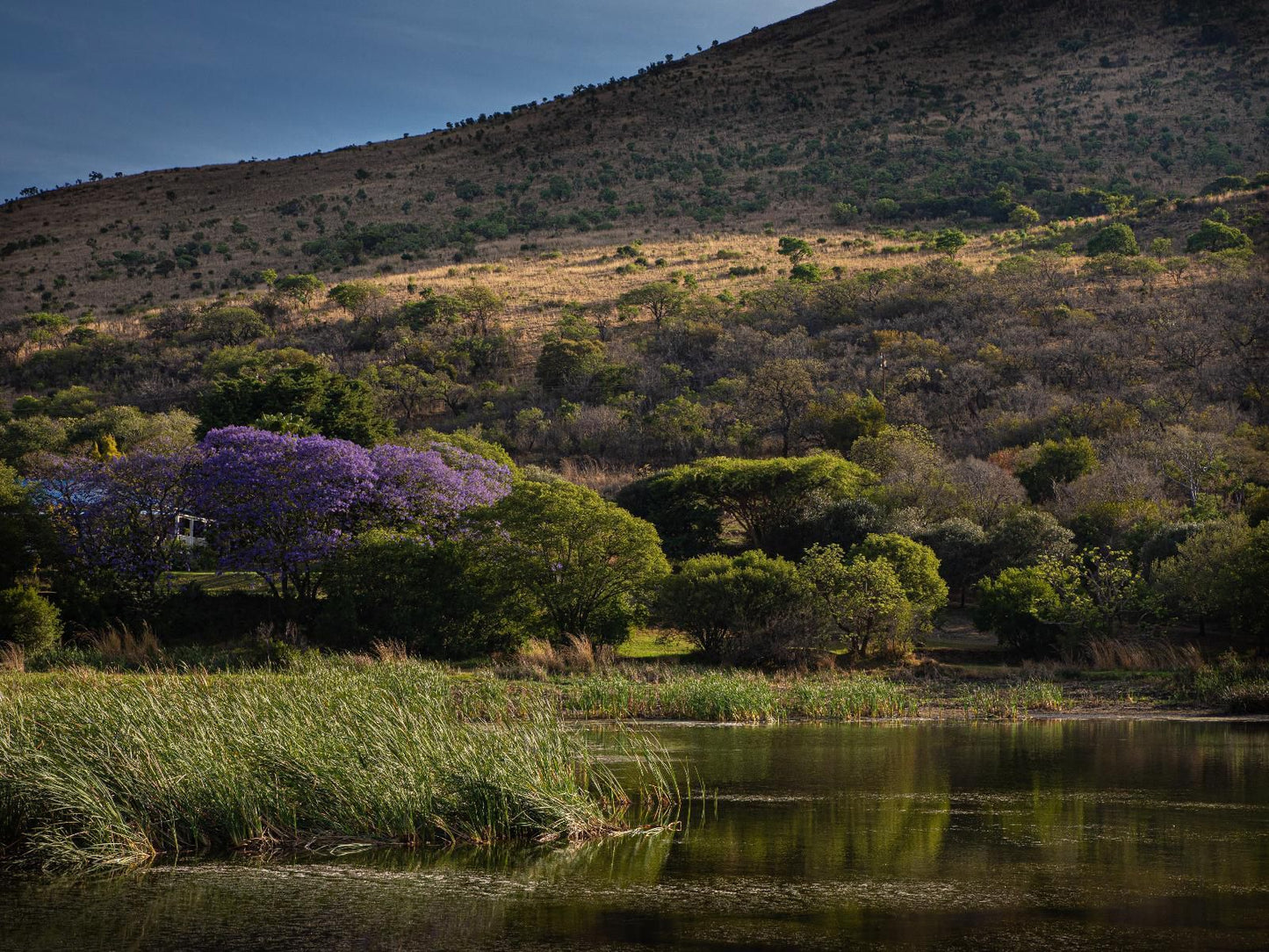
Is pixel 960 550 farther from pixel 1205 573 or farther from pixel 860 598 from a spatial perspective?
pixel 1205 573

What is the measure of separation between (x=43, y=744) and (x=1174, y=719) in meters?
23.9

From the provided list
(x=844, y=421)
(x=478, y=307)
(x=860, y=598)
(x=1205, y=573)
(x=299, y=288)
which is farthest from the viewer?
(x=299, y=288)

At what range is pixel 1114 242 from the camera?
97.2m

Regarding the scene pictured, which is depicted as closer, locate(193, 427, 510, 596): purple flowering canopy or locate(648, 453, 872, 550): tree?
locate(193, 427, 510, 596): purple flowering canopy

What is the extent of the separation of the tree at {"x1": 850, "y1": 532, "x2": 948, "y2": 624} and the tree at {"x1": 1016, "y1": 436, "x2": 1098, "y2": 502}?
53.6 ft

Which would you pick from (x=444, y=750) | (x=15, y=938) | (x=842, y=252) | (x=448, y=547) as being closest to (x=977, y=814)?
(x=444, y=750)

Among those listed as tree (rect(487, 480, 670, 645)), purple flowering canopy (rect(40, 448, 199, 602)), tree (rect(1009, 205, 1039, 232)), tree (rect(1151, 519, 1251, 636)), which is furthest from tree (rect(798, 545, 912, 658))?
tree (rect(1009, 205, 1039, 232))

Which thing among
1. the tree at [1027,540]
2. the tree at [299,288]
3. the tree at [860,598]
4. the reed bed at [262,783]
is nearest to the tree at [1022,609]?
the tree at [860,598]

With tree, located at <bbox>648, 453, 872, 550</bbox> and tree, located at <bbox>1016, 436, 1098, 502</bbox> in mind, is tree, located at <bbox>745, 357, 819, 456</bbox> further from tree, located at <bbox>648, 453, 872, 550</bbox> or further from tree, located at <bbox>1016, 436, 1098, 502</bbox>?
tree, located at <bbox>1016, 436, 1098, 502</bbox>

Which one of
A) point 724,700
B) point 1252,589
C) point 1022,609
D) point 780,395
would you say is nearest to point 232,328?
point 780,395

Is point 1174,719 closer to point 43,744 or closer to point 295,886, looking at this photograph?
point 295,886

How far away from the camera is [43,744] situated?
1594 centimetres

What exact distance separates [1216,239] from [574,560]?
75082mm

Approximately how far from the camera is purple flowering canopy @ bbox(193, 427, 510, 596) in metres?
41.3
